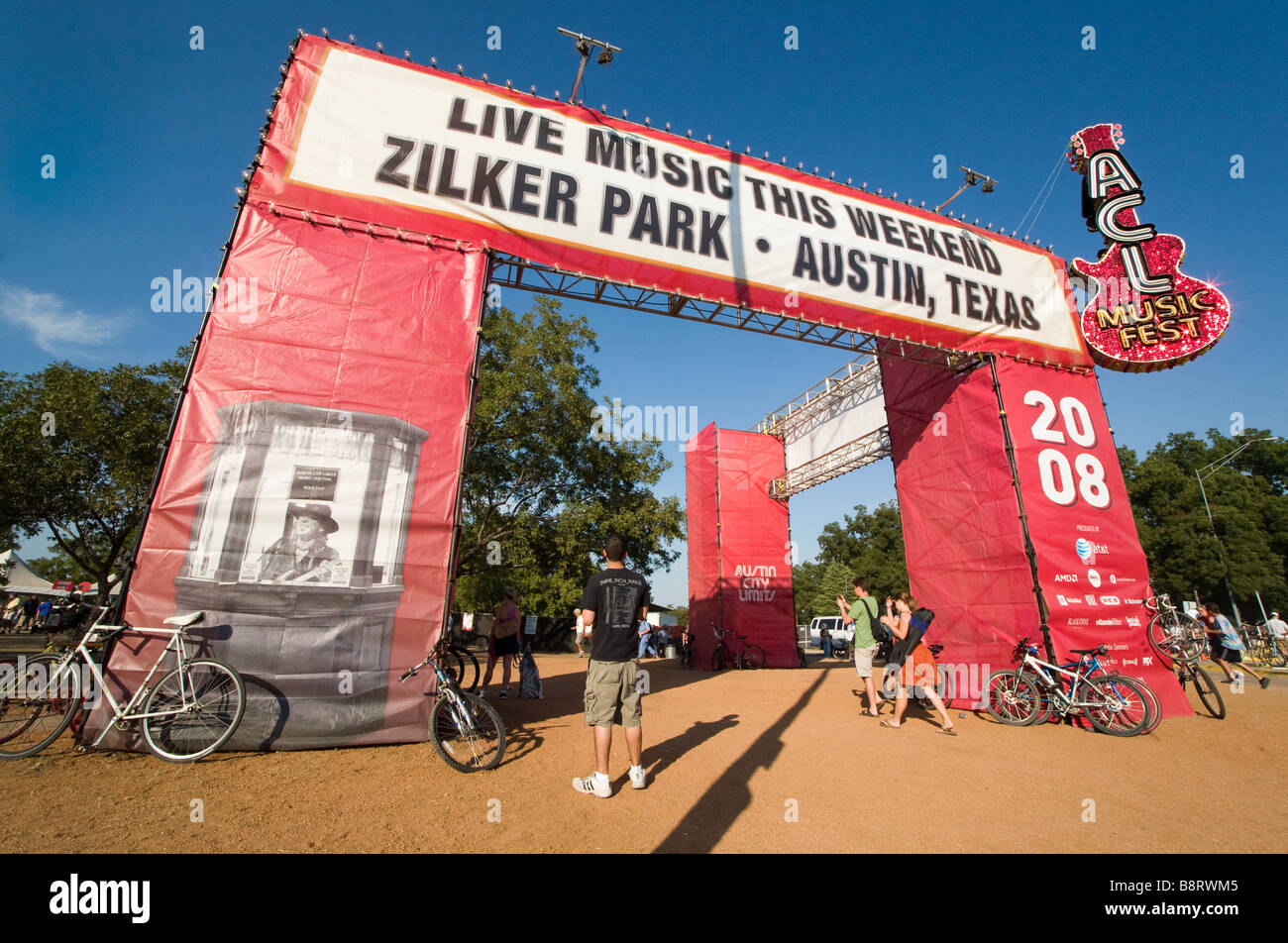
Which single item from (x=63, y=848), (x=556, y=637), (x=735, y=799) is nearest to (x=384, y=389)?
(x=63, y=848)

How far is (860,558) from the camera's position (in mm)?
46125

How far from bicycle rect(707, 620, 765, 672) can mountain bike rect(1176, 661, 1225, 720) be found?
31.7ft

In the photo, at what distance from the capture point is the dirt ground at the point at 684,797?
3.06m

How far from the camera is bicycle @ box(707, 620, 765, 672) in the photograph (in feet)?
52.6

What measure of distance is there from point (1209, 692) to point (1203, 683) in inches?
25.0

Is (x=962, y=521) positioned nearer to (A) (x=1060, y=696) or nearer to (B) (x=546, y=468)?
(A) (x=1060, y=696)

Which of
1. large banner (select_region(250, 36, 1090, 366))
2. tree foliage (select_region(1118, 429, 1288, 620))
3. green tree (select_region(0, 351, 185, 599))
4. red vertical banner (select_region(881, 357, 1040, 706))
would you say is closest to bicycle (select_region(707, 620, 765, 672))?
red vertical banner (select_region(881, 357, 1040, 706))

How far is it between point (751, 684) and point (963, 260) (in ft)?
30.8

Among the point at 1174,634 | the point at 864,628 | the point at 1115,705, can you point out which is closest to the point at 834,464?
the point at 1174,634

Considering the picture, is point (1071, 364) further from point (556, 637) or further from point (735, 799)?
point (556, 637)

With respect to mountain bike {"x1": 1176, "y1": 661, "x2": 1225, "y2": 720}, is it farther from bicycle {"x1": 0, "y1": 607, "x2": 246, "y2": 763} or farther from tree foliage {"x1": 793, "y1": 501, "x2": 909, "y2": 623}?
tree foliage {"x1": 793, "y1": 501, "x2": 909, "y2": 623}

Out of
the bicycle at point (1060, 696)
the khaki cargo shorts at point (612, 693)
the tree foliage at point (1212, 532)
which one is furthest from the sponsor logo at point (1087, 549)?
the tree foliage at point (1212, 532)

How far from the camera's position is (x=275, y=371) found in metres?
5.23

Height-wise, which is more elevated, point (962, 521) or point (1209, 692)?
point (962, 521)
